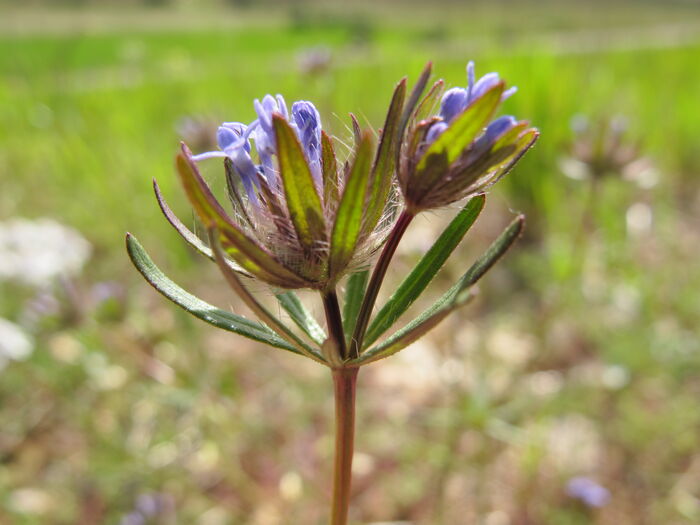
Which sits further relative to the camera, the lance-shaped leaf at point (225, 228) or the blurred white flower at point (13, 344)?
the blurred white flower at point (13, 344)

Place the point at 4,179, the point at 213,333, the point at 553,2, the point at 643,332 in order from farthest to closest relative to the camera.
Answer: the point at 553,2 < the point at 4,179 < the point at 213,333 < the point at 643,332

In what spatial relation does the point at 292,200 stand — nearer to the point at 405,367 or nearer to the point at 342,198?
the point at 342,198

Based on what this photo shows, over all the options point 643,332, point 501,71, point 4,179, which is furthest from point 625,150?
point 4,179

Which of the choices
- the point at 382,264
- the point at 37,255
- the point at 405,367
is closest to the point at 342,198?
the point at 382,264

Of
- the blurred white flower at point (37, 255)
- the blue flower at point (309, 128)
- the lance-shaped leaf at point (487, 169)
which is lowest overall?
the lance-shaped leaf at point (487, 169)

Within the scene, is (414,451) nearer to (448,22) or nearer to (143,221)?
(143,221)

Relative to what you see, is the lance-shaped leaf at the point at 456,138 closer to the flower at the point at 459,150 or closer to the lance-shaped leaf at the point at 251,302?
the flower at the point at 459,150

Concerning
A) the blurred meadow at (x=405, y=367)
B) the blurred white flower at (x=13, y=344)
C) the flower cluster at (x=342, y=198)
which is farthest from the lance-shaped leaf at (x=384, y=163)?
the blurred white flower at (x=13, y=344)
